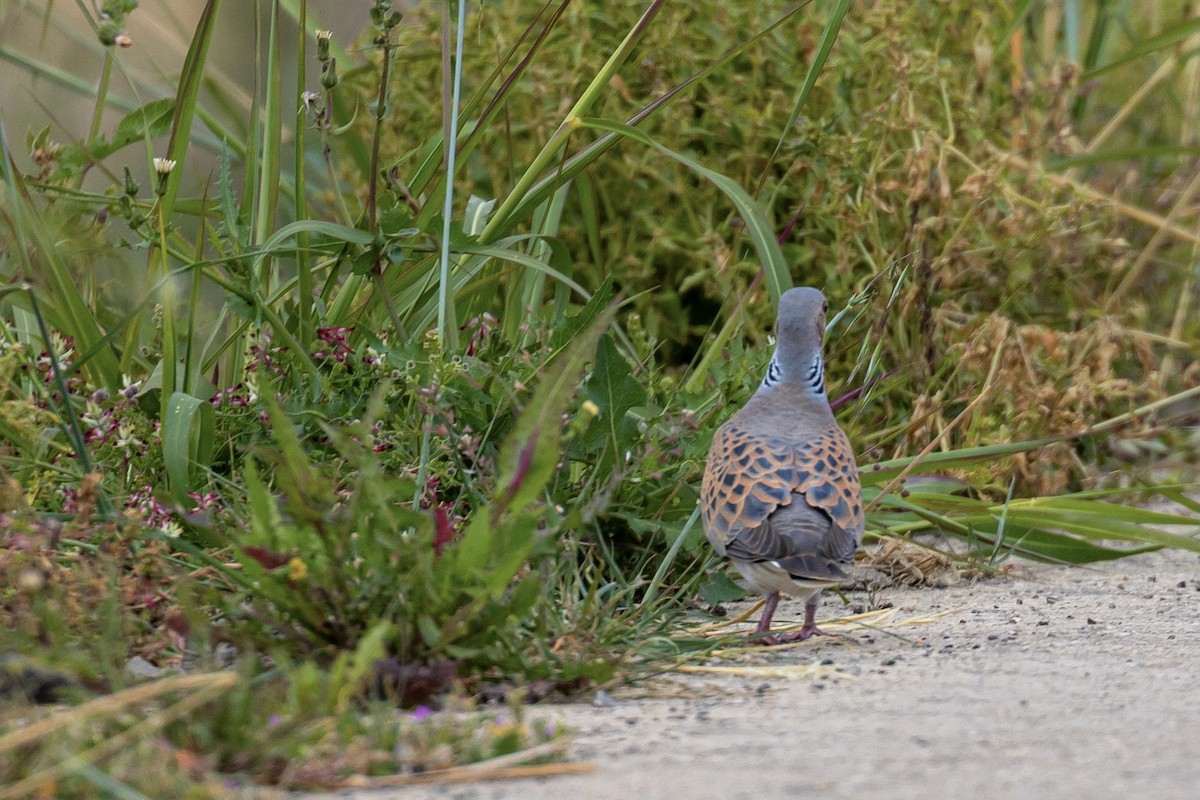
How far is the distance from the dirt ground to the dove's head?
57 cm

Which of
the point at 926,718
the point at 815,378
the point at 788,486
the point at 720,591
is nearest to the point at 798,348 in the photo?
the point at 815,378

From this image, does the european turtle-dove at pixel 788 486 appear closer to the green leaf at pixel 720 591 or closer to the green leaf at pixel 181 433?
the green leaf at pixel 720 591

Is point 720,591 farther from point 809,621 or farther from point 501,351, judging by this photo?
point 501,351

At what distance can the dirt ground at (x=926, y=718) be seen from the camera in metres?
2.04

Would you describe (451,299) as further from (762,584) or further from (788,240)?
(788,240)

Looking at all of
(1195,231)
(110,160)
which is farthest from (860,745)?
(110,160)

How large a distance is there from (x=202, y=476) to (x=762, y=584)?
1.30 m

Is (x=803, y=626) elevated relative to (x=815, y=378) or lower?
lower

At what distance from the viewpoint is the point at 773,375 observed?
10.9 feet

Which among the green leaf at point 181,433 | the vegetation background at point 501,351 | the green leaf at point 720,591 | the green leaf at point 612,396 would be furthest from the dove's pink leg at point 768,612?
the green leaf at point 181,433

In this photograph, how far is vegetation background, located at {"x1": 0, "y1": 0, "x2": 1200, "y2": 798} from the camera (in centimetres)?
244

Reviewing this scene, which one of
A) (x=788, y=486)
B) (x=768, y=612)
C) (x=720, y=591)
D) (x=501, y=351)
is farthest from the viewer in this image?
(x=501, y=351)

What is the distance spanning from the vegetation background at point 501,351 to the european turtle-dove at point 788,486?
→ 0.61ft

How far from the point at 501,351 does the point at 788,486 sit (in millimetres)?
817
